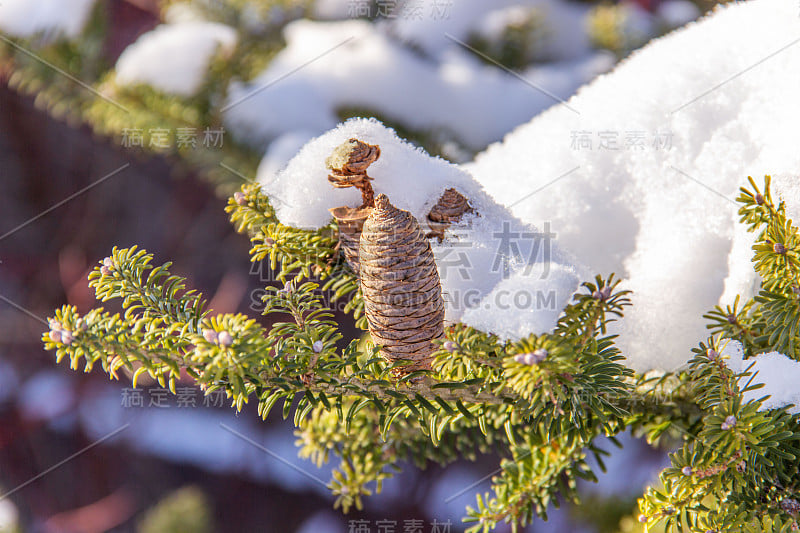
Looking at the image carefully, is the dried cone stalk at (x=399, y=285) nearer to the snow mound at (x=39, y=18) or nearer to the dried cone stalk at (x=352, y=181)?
the dried cone stalk at (x=352, y=181)

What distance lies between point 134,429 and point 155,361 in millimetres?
925

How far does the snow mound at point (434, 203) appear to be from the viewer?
0.34 metres

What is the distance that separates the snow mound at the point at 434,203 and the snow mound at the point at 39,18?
52 centimetres

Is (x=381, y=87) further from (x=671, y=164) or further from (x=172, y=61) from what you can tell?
(x=671, y=164)

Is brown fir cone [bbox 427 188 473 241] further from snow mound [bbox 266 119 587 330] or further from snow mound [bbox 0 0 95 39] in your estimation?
snow mound [bbox 0 0 95 39]

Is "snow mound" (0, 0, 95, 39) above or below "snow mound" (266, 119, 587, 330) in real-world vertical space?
above

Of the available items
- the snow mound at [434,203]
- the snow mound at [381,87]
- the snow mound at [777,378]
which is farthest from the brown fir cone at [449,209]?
the snow mound at [381,87]

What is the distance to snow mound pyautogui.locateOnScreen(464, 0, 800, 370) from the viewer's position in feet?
1.24

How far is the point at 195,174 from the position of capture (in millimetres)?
1058

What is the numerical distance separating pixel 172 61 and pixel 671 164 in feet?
1.81

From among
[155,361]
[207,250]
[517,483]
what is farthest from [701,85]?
[207,250]

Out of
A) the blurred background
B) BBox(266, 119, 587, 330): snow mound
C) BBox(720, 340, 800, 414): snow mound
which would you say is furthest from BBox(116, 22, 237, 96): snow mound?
BBox(720, 340, 800, 414): snow mound

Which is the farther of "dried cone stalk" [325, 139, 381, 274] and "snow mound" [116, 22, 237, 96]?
"snow mound" [116, 22, 237, 96]

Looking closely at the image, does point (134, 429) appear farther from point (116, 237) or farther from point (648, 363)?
point (648, 363)
